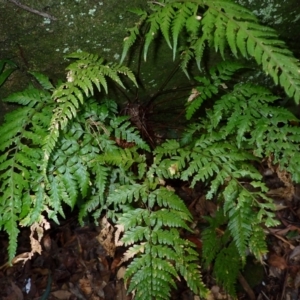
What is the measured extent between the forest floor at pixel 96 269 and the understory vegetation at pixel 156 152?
0.48 meters

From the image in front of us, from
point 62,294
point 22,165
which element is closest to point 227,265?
point 62,294

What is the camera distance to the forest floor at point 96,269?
3.04 metres

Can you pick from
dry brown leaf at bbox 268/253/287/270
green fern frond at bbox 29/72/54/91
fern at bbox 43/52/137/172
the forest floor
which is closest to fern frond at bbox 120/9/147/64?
fern at bbox 43/52/137/172

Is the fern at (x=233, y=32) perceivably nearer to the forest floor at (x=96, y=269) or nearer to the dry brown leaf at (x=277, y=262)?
the forest floor at (x=96, y=269)

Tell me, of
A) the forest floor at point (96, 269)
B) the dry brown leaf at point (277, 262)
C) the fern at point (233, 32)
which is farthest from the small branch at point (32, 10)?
the dry brown leaf at point (277, 262)

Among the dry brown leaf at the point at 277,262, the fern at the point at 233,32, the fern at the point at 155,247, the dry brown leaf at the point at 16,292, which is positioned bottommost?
the dry brown leaf at the point at 16,292

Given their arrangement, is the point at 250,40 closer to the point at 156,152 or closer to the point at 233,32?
the point at 233,32

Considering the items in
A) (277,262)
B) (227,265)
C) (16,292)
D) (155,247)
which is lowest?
(16,292)

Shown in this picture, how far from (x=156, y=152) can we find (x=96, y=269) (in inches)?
45.5

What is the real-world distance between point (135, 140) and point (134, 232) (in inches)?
22.1

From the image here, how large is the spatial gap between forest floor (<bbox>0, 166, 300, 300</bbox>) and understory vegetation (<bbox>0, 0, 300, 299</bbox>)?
1.58ft

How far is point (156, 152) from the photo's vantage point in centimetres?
258

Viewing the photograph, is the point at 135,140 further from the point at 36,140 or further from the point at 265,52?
the point at 265,52

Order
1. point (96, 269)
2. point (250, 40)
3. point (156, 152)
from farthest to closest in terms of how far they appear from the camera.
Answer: point (96, 269)
point (156, 152)
point (250, 40)
